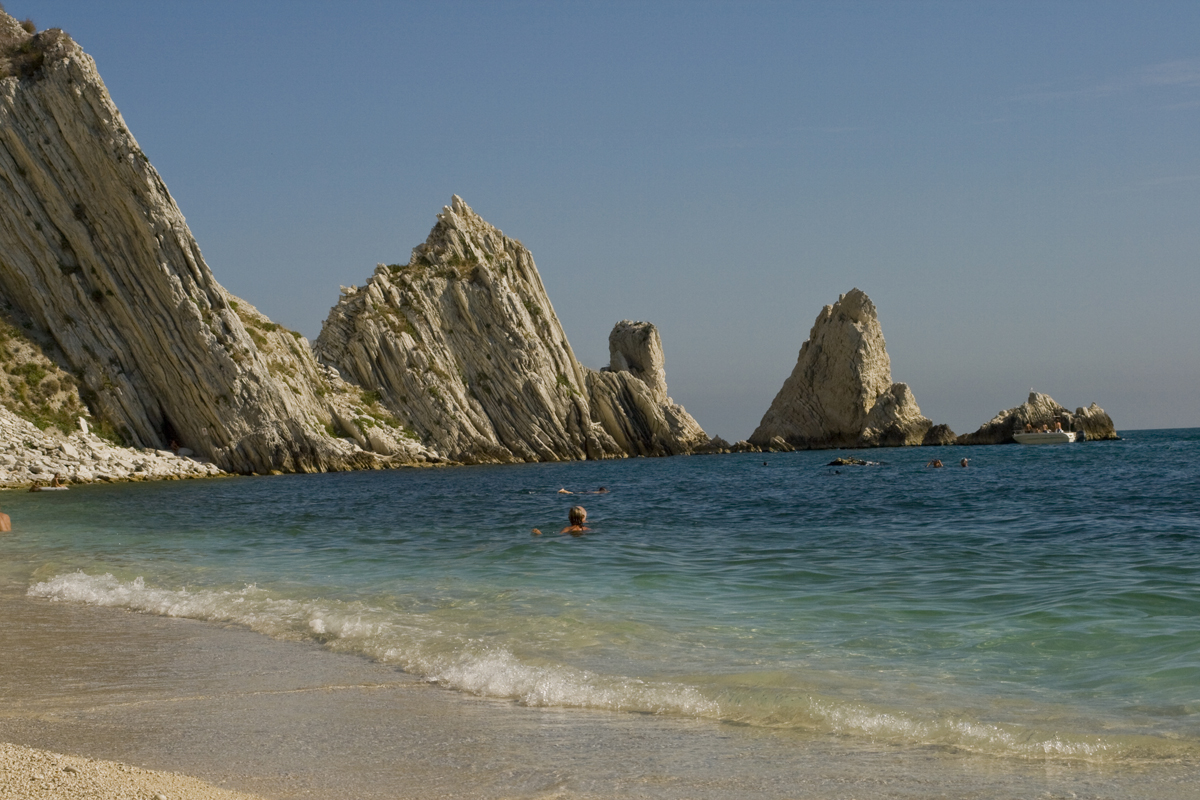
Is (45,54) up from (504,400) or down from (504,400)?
up

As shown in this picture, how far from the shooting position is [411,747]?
21.2ft

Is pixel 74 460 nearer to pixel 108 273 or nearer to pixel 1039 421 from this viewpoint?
pixel 108 273

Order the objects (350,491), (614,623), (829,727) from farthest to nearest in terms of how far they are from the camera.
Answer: (350,491) → (614,623) → (829,727)

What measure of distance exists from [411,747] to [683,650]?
349cm

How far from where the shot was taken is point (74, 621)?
11617 millimetres

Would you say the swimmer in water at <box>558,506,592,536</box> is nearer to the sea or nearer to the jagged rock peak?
the sea

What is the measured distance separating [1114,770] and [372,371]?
7193 cm

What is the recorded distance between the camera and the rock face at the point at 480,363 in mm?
74875

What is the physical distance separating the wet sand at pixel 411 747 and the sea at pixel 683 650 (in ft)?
0.10

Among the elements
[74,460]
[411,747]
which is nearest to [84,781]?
[411,747]

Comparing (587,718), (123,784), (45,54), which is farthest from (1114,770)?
(45,54)

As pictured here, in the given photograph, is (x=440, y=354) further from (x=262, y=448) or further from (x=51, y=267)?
(x=51, y=267)

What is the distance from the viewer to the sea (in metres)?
6.02

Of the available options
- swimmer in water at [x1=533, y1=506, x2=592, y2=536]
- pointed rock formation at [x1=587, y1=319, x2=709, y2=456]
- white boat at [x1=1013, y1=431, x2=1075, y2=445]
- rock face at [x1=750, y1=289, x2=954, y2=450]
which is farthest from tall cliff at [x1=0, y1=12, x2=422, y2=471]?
white boat at [x1=1013, y1=431, x2=1075, y2=445]
